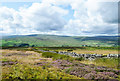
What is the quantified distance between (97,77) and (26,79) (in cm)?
546

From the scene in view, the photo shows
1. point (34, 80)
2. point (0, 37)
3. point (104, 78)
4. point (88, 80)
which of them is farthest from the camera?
point (104, 78)

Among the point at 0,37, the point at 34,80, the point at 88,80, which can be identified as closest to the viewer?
the point at 0,37

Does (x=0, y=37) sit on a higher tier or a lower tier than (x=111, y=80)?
higher

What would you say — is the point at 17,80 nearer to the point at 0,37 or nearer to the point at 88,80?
the point at 0,37

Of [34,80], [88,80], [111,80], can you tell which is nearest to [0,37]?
[34,80]

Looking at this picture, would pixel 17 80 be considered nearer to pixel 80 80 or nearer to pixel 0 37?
pixel 0 37

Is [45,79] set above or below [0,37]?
below

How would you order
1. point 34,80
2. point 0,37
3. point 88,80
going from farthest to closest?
point 88,80 < point 34,80 < point 0,37

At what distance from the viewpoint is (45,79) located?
7293 mm

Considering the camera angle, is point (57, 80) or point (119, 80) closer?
point (57, 80)

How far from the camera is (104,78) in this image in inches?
326

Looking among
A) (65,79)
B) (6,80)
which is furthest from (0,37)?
(65,79)

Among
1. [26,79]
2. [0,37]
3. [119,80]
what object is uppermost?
[0,37]

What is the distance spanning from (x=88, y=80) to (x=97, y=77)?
107 centimetres
